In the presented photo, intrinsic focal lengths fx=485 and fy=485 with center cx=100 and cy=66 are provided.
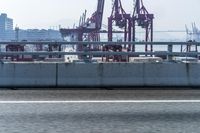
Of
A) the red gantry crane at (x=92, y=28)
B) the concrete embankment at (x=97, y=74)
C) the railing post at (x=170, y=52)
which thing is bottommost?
the concrete embankment at (x=97, y=74)

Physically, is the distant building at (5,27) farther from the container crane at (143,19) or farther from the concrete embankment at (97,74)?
the concrete embankment at (97,74)

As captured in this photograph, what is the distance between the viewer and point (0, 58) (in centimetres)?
1456

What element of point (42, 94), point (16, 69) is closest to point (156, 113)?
point (42, 94)

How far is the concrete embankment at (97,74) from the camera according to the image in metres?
14.0

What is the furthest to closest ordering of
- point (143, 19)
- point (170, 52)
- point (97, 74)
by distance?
point (143, 19) → point (170, 52) → point (97, 74)

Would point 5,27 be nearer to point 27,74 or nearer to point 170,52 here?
point 27,74

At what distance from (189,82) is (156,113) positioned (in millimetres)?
5127

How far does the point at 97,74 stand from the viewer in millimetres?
14141

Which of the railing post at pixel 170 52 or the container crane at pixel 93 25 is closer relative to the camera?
the railing post at pixel 170 52

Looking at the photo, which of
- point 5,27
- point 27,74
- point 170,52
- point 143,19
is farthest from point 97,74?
point 5,27

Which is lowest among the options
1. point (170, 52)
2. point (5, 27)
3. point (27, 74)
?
point (27, 74)

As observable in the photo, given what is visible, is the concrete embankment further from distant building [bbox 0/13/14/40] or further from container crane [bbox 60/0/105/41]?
distant building [bbox 0/13/14/40]

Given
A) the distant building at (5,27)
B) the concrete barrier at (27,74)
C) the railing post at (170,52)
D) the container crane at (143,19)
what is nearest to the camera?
the concrete barrier at (27,74)

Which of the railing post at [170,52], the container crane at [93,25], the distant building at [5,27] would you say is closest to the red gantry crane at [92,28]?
the container crane at [93,25]
